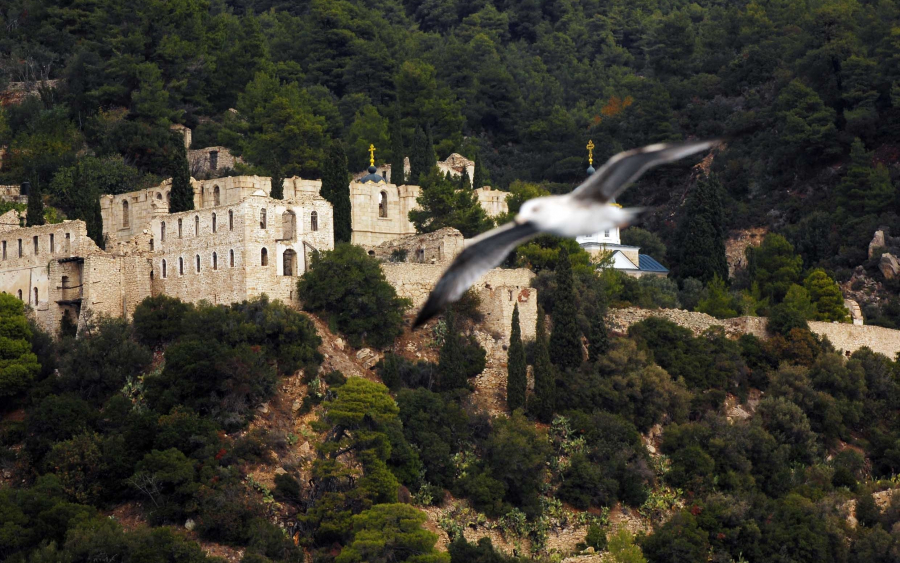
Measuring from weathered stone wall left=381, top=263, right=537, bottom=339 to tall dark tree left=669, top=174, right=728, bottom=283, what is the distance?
13.9 m

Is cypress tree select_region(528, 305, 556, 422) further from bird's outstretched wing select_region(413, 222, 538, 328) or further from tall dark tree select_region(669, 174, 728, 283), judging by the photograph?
bird's outstretched wing select_region(413, 222, 538, 328)

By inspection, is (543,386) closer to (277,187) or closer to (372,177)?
(277,187)

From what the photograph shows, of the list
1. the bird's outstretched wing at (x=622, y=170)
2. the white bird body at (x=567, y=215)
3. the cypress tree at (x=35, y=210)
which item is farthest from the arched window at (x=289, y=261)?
the bird's outstretched wing at (x=622, y=170)

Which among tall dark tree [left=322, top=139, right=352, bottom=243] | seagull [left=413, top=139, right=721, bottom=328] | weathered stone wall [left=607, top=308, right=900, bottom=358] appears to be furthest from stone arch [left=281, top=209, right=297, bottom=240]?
seagull [left=413, top=139, right=721, bottom=328]

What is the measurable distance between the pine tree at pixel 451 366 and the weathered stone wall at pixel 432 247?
458 centimetres

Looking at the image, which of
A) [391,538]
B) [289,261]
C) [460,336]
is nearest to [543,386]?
[460,336]

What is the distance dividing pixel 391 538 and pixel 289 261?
1338cm

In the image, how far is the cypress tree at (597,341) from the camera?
62750 millimetres

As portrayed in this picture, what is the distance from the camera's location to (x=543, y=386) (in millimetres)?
59750

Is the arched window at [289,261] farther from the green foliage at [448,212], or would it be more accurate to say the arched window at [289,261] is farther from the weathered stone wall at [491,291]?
the green foliage at [448,212]

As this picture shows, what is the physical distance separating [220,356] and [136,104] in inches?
1121

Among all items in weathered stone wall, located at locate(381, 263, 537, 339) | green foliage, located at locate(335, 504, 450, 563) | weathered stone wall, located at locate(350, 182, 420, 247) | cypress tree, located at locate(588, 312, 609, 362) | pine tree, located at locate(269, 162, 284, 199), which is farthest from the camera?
weathered stone wall, located at locate(350, 182, 420, 247)

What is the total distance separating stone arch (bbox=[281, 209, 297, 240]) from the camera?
61375 mm

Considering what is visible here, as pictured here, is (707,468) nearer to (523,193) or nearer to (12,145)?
(523,193)
